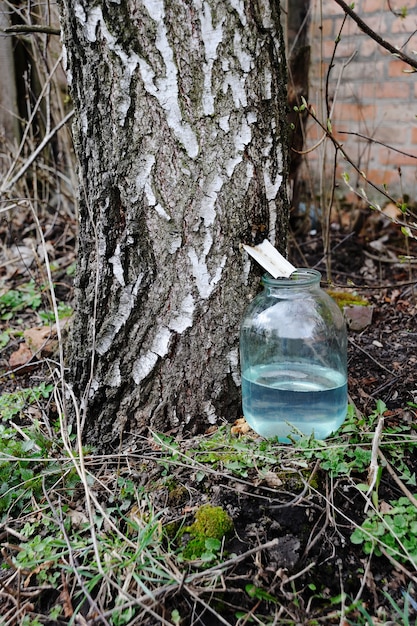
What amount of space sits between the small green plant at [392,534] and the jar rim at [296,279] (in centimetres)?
61

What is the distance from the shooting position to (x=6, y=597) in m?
1.24

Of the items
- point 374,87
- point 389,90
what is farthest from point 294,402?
point 389,90

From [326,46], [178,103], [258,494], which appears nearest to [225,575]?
[258,494]

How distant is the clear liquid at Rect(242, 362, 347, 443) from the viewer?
1.56m

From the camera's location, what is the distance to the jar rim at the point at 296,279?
5.03ft

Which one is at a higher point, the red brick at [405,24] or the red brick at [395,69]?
the red brick at [405,24]

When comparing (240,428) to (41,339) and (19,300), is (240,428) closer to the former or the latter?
(41,339)

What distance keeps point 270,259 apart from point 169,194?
34 centimetres

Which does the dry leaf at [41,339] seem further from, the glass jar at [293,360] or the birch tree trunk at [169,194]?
the glass jar at [293,360]

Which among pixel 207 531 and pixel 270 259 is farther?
pixel 270 259

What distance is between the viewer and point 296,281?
5.00ft

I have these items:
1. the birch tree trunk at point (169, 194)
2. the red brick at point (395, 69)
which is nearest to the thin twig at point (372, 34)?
the birch tree trunk at point (169, 194)

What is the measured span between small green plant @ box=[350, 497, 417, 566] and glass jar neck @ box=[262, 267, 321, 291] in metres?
0.61

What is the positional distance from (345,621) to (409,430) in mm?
624
